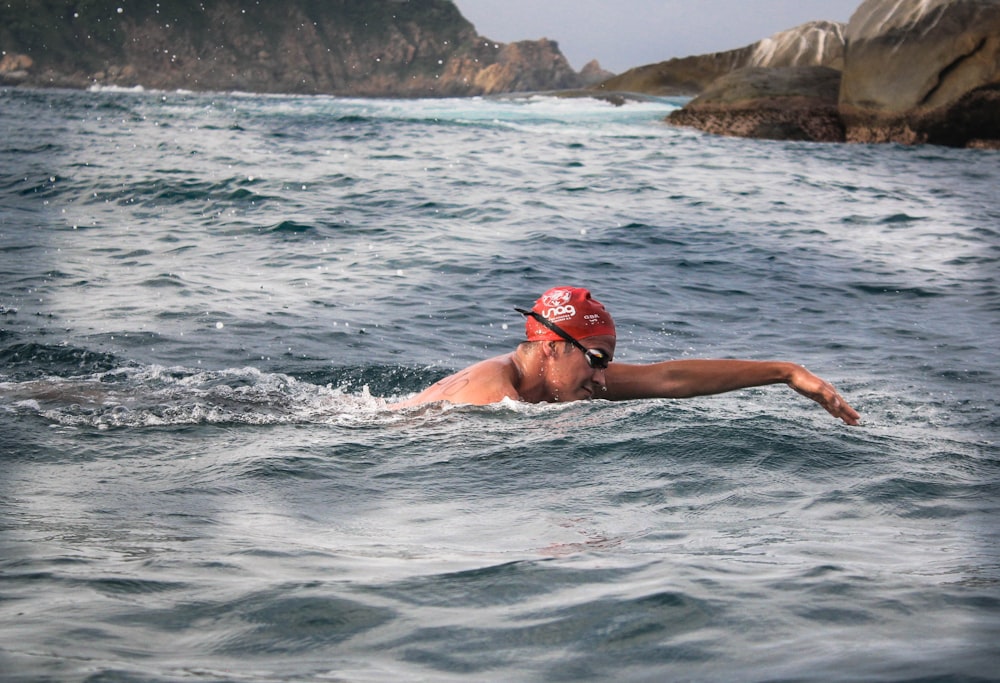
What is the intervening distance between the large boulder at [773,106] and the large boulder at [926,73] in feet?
3.40

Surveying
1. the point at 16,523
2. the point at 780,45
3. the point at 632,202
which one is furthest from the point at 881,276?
the point at 780,45

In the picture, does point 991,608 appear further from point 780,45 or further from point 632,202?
point 780,45

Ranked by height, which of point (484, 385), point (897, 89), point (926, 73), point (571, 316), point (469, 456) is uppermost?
point (926, 73)

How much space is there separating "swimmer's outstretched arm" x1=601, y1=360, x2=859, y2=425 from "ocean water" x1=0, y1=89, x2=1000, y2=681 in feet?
0.55

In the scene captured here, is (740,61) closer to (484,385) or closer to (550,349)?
(550,349)

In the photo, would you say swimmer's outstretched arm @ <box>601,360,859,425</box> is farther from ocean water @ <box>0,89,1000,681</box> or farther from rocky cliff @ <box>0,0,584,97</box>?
rocky cliff @ <box>0,0,584,97</box>

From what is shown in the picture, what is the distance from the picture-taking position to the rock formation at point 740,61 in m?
42.4

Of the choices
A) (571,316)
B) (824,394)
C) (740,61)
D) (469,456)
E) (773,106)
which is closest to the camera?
(824,394)

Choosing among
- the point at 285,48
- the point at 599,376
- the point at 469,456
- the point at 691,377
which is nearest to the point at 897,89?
the point at 691,377

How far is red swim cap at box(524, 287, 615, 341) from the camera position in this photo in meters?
5.93

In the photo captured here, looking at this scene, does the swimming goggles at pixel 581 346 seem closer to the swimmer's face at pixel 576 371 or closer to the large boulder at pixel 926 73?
the swimmer's face at pixel 576 371

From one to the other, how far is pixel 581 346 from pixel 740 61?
49624 mm

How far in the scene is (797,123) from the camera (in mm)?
29188

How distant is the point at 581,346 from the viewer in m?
5.95
